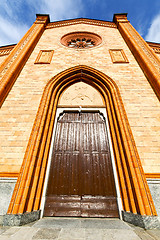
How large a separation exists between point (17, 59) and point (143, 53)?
5864mm

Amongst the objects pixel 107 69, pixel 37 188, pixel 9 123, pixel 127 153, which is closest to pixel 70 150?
pixel 37 188

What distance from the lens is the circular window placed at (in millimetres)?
8202

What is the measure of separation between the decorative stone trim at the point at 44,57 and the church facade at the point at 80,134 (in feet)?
0.16

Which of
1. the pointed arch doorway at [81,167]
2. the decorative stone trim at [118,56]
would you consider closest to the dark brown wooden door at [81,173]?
the pointed arch doorway at [81,167]

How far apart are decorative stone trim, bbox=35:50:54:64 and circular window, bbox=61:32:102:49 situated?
2.12 meters

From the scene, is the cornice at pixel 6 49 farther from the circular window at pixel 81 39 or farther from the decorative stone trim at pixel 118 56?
the decorative stone trim at pixel 118 56

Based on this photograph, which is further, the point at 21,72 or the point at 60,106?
the point at 21,72

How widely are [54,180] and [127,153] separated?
7.20ft

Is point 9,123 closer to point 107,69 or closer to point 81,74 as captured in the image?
point 81,74

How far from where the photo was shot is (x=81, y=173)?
11.6ft

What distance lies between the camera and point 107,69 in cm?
567

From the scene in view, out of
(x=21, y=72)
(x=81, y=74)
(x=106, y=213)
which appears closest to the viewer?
(x=106, y=213)

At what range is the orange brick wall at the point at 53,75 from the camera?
3.34m

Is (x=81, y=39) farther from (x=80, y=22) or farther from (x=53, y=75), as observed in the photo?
(x=53, y=75)
